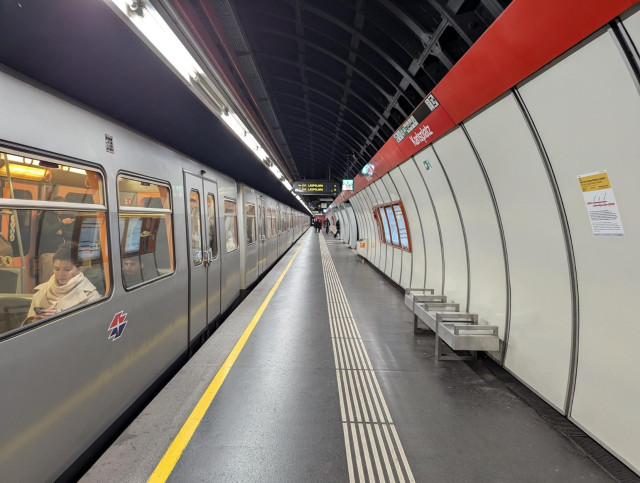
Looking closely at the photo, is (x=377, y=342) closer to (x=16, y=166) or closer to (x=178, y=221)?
(x=178, y=221)

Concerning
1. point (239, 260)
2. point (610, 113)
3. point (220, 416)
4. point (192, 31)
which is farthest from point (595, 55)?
point (239, 260)

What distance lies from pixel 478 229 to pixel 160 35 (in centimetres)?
377

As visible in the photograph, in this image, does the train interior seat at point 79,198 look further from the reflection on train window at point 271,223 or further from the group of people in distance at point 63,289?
the reflection on train window at point 271,223

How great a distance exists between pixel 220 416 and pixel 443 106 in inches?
149

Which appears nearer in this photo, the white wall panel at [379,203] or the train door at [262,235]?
the white wall panel at [379,203]

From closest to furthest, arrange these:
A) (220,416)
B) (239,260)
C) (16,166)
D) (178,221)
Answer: (16,166) → (220,416) → (178,221) → (239,260)

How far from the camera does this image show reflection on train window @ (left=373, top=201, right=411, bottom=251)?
7.85 meters

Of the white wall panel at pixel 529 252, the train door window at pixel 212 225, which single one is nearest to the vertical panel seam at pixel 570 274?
the white wall panel at pixel 529 252

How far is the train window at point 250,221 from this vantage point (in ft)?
26.9

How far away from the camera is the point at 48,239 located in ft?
6.73

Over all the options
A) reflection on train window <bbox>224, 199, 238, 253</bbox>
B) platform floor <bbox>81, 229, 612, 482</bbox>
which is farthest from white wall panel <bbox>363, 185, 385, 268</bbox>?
platform floor <bbox>81, 229, 612, 482</bbox>

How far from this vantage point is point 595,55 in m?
2.08

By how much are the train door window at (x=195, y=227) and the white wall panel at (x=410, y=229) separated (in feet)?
13.3

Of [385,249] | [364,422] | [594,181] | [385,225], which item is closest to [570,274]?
[594,181]
